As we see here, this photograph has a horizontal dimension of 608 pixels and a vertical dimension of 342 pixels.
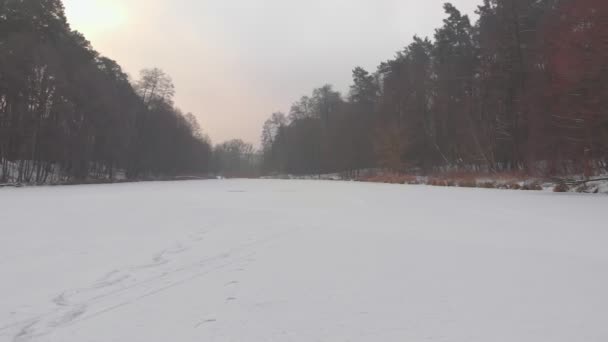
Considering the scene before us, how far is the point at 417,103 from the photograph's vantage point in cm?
3859

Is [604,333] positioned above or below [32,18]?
below

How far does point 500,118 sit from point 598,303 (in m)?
27.2

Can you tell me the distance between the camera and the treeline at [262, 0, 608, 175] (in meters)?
14.5

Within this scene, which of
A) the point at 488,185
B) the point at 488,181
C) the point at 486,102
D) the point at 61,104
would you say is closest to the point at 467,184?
the point at 488,181

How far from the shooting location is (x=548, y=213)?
840 centimetres

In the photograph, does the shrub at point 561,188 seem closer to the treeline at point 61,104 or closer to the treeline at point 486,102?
the treeline at point 486,102

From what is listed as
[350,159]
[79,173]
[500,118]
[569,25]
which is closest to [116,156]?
[79,173]

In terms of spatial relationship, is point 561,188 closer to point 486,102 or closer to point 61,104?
point 486,102

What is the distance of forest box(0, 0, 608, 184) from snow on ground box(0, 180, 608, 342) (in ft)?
Answer: 37.8

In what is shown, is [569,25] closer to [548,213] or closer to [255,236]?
[548,213]

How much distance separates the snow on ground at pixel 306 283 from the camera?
2455 millimetres

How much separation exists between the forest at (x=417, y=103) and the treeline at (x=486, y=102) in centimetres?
9

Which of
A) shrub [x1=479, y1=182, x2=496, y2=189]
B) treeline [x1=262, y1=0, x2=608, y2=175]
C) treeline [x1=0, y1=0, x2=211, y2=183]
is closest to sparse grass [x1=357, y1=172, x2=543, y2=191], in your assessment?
shrub [x1=479, y1=182, x2=496, y2=189]

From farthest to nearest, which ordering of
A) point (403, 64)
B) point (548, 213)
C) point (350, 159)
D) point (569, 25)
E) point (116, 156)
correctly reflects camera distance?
point (350, 159)
point (403, 64)
point (116, 156)
point (569, 25)
point (548, 213)
